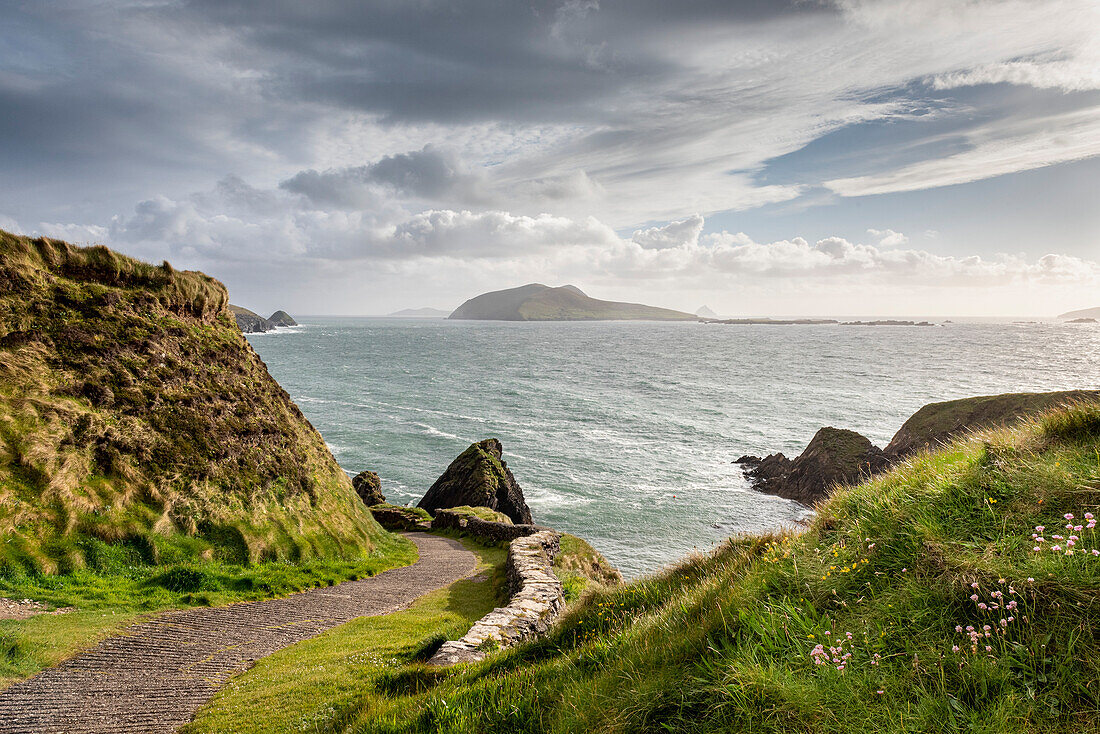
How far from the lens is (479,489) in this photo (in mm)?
41719

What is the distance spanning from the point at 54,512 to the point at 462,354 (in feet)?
538

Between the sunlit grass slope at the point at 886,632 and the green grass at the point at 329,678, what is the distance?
2184 mm

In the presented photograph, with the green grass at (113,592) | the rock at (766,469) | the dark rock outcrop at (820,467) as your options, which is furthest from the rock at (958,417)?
the green grass at (113,592)

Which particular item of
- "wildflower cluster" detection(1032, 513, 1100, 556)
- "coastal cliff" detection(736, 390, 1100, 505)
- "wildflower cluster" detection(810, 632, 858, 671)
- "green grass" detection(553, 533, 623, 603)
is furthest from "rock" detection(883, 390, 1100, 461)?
"wildflower cluster" detection(810, 632, 858, 671)

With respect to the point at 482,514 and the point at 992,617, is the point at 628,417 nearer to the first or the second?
the point at 482,514

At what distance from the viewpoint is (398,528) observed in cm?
3481

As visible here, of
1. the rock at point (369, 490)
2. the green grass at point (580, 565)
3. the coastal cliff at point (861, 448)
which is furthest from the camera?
the coastal cliff at point (861, 448)

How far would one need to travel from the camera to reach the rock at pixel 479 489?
41.7 meters

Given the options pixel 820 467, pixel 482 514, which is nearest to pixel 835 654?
pixel 482 514

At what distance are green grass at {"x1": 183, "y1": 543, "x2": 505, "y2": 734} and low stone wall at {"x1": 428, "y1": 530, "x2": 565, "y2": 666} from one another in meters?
0.77

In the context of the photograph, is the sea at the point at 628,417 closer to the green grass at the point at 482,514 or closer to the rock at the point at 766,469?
the rock at the point at 766,469

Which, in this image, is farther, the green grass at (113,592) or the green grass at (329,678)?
the green grass at (113,592)

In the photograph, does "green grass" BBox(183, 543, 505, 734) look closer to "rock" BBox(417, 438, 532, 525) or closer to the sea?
the sea

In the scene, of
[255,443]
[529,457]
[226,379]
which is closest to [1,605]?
[255,443]
